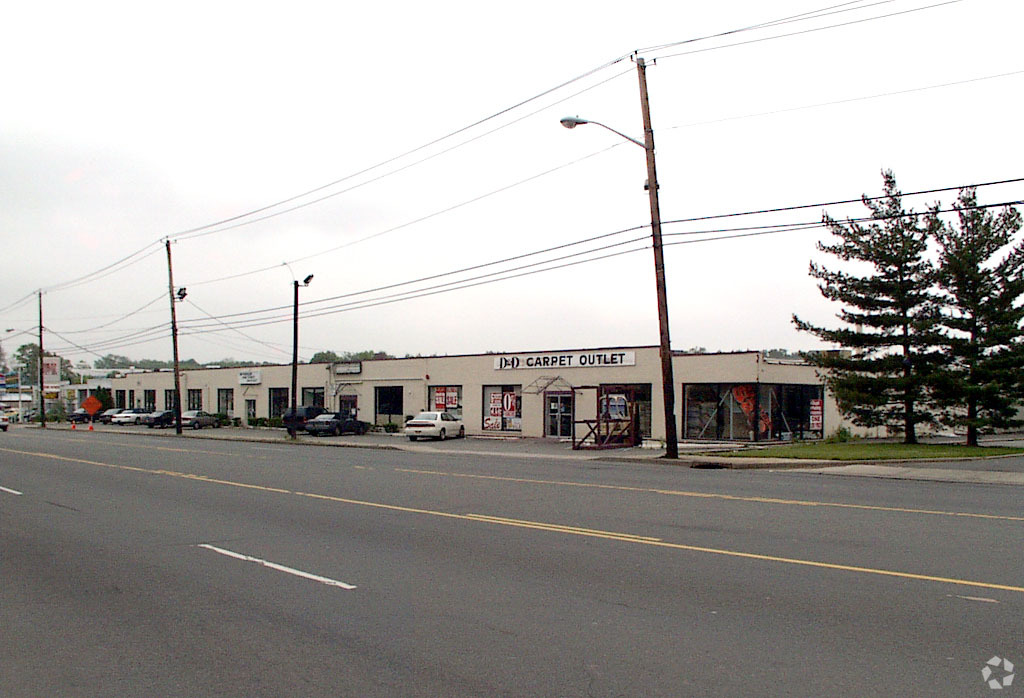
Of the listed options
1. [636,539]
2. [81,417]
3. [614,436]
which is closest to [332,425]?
[614,436]

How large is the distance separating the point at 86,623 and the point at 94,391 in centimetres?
9434

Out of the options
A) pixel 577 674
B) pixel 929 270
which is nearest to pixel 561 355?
pixel 929 270

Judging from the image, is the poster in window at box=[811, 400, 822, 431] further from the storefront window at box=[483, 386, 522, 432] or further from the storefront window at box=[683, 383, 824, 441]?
the storefront window at box=[483, 386, 522, 432]

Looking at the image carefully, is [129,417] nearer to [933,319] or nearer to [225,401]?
[225,401]

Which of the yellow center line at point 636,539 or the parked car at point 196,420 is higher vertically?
the parked car at point 196,420

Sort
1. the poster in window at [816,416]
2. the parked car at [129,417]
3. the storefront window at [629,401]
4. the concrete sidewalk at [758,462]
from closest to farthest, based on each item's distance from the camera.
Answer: the concrete sidewalk at [758,462]
the storefront window at [629,401]
the poster in window at [816,416]
the parked car at [129,417]

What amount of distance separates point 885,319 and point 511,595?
88.9 feet

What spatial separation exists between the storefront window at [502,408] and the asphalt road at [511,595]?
3006 centimetres

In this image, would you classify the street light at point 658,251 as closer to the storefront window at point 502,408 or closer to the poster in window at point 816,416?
the poster in window at point 816,416

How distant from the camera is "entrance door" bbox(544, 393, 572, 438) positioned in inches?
1706

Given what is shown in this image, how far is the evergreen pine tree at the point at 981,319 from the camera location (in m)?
30.2

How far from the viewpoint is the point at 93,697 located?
5316 mm

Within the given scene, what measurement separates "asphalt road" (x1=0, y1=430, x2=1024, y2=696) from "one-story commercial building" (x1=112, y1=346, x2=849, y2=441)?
70.2 feet

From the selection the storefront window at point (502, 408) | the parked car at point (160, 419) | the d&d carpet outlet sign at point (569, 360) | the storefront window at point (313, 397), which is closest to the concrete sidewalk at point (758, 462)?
Result: the d&d carpet outlet sign at point (569, 360)
